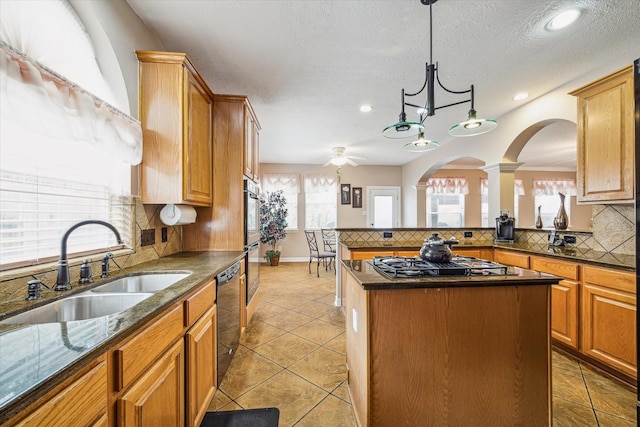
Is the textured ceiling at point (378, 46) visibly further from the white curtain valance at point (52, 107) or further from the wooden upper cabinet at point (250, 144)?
the white curtain valance at point (52, 107)

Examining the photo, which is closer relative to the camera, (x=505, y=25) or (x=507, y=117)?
(x=505, y=25)

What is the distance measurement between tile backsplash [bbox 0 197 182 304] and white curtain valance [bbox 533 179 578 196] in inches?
348

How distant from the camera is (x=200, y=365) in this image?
1436 millimetres

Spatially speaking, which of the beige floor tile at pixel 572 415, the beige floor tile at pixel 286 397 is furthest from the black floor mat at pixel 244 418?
the beige floor tile at pixel 572 415

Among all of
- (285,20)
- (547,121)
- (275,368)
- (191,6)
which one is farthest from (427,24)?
(275,368)

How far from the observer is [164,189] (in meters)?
1.90

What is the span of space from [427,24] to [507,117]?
2368mm

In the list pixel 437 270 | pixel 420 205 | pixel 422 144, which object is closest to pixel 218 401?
pixel 437 270

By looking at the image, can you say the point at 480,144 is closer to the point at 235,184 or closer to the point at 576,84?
the point at 576,84

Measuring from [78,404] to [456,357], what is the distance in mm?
1516

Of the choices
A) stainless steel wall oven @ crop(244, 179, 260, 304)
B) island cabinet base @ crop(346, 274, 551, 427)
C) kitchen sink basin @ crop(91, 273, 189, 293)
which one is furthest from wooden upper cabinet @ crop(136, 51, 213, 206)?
island cabinet base @ crop(346, 274, 551, 427)

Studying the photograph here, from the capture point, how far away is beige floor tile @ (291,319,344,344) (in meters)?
2.57

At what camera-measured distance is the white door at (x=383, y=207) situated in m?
6.95

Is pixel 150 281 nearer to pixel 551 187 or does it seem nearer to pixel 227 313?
pixel 227 313
